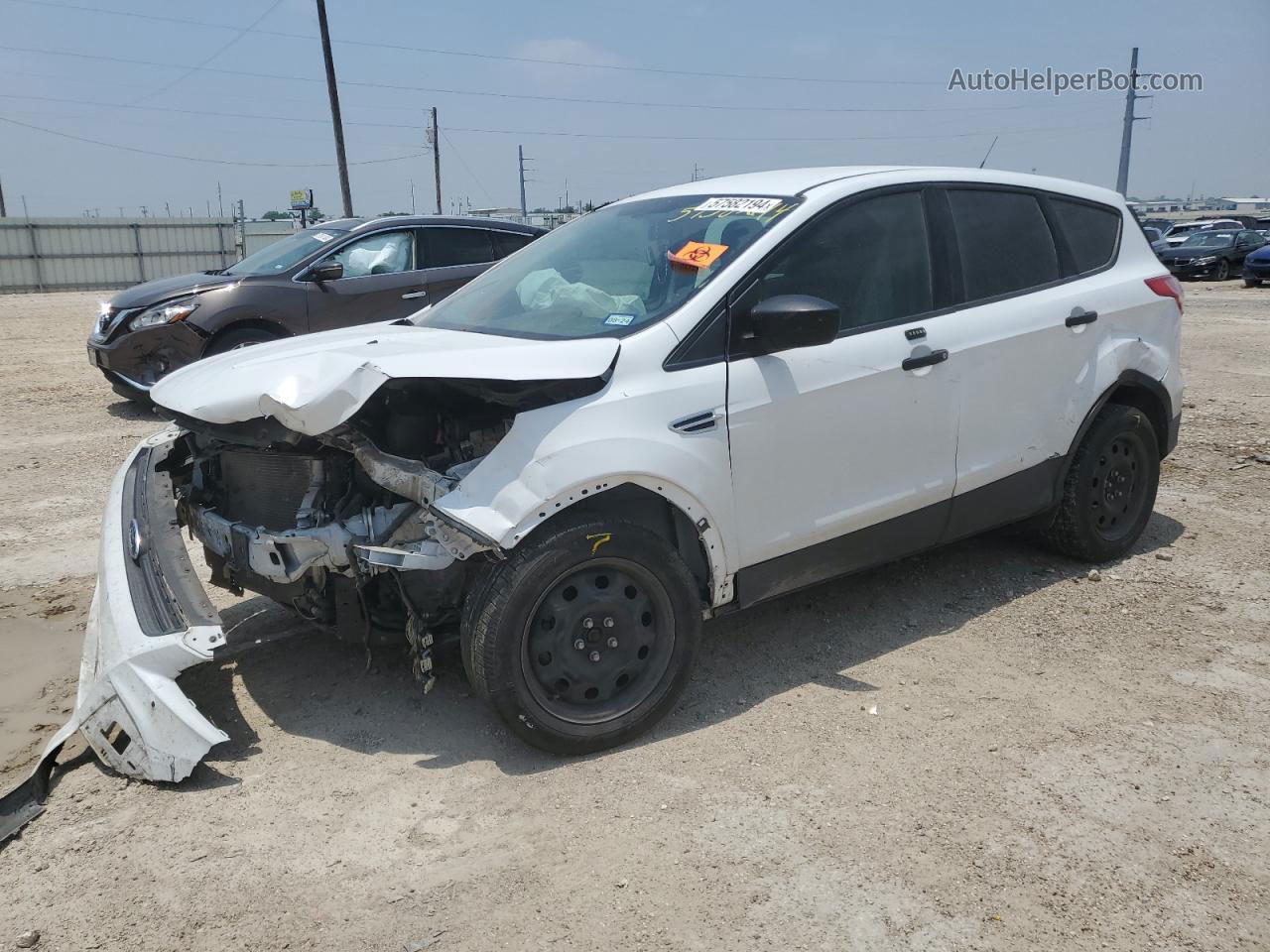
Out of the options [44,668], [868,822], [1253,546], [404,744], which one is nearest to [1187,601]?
[1253,546]

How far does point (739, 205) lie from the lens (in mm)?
3914

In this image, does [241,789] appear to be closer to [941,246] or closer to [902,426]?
[902,426]

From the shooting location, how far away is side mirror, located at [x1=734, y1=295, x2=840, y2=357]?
3379mm

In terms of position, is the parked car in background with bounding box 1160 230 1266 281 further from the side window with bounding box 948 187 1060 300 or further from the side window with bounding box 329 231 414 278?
the side window with bounding box 948 187 1060 300

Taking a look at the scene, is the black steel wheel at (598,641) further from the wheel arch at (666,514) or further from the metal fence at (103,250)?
the metal fence at (103,250)

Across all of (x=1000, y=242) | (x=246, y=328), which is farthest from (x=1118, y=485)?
(x=246, y=328)

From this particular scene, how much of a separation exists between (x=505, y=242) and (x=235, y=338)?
2777 mm

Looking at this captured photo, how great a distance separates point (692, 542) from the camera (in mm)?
3525

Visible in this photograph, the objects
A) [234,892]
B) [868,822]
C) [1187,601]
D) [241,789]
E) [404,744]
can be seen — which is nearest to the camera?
[234,892]

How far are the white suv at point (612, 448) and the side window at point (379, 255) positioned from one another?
5236 mm

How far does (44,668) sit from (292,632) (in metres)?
0.96

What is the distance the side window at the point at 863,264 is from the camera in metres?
3.71

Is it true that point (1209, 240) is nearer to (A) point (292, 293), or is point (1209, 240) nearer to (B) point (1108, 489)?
(A) point (292, 293)

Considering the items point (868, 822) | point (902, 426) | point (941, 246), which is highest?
point (941, 246)
